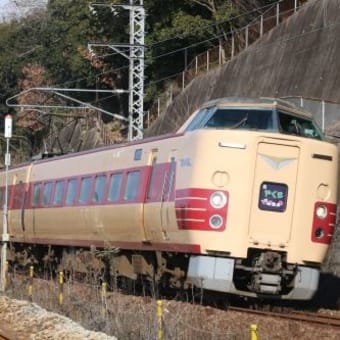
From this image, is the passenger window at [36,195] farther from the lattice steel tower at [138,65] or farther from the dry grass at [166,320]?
the dry grass at [166,320]

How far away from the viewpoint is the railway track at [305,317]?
38.3 feet

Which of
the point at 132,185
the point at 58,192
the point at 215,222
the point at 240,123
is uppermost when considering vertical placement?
the point at 240,123

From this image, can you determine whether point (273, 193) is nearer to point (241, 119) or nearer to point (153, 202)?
point (241, 119)

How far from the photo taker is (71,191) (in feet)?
60.7

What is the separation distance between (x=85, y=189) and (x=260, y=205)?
5.97 metres

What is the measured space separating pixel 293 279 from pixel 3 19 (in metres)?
65.7

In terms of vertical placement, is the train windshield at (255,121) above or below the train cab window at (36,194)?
above

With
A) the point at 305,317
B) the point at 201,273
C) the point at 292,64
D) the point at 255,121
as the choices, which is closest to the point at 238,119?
the point at 255,121

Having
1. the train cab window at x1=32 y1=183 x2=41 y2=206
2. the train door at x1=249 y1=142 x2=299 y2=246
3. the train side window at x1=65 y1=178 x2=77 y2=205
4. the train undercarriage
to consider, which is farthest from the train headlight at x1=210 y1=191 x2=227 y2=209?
the train cab window at x1=32 y1=183 x2=41 y2=206

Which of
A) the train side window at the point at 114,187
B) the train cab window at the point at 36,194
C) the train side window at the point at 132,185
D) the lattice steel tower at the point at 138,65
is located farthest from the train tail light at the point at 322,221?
the lattice steel tower at the point at 138,65

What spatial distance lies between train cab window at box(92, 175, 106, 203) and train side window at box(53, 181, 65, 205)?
86.3 inches

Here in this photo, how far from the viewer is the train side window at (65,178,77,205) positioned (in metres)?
18.3

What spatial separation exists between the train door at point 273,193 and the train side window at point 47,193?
336 inches

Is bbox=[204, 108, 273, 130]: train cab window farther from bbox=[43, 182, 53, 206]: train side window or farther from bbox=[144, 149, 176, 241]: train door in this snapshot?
bbox=[43, 182, 53, 206]: train side window
